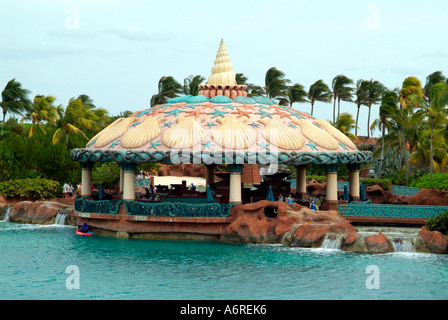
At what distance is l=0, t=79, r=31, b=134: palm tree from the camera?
6078 centimetres

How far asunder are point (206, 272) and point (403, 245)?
31.9 feet

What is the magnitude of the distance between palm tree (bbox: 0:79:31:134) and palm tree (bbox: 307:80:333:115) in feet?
126

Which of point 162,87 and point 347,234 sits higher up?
point 162,87

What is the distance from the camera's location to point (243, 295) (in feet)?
71.2

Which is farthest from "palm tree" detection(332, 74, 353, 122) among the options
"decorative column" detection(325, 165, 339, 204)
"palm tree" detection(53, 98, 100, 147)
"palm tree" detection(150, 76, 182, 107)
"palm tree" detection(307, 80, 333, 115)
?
"decorative column" detection(325, 165, 339, 204)

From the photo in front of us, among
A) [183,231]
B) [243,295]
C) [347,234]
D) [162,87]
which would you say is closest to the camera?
[243,295]

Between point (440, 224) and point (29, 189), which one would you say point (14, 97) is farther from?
point (440, 224)

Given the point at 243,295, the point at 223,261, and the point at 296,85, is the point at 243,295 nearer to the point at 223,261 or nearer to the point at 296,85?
the point at 223,261

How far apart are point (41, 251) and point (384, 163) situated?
45.7 m

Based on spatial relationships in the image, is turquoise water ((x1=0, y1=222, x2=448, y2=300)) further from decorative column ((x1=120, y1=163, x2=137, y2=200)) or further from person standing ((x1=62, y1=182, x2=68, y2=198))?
person standing ((x1=62, y1=182, x2=68, y2=198))

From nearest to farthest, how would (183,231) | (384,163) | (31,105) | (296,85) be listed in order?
(183,231)
(31,105)
(384,163)
(296,85)

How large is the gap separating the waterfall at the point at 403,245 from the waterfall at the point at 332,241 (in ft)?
8.04

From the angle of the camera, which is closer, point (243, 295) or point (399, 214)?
point (243, 295)
